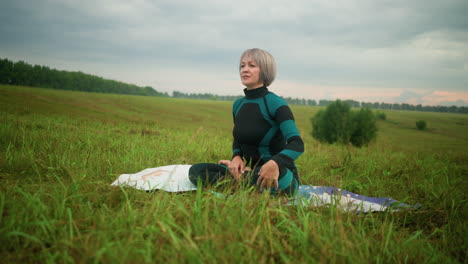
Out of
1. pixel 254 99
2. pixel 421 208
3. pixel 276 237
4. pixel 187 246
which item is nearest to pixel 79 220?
pixel 187 246

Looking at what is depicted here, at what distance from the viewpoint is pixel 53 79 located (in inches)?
3076

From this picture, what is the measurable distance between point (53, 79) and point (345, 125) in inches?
3808

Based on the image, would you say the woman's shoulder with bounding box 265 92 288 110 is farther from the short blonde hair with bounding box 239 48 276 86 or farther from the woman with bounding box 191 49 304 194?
the short blonde hair with bounding box 239 48 276 86

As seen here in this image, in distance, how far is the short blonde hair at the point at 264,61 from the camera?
2.78 m

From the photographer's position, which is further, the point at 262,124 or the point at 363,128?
the point at 363,128

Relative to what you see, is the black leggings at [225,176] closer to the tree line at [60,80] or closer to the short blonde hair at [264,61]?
the short blonde hair at [264,61]

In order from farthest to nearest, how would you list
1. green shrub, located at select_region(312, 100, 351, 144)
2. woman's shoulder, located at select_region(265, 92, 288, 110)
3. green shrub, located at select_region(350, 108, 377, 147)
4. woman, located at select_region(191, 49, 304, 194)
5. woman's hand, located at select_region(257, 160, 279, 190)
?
green shrub, located at select_region(312, 100, 351, 144)
green shrub, located at select_region(350, 108, 377, 147)
woman's shoulder, located at select_region(265, 92, 288, 110)
woman, located at select_region(191, 49, 304, 194)
woman's hand, located at select_region(257, 160, 279, 190)

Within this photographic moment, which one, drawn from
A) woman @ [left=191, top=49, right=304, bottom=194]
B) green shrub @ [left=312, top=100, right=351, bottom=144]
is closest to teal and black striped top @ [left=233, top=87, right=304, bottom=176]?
woman @ [left=191, top=49, right=304, bottom=194]

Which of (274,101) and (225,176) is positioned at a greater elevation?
(274,101)

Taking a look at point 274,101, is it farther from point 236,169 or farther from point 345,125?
point 345,125

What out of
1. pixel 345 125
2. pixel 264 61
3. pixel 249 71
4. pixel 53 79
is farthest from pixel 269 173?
pixel 53 79

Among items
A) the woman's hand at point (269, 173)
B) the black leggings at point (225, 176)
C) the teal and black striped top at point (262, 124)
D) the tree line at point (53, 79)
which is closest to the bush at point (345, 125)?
the teal and black striped top at point (262, 124)

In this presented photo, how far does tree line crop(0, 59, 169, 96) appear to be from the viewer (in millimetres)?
53753

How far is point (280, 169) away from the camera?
7.93 ft
